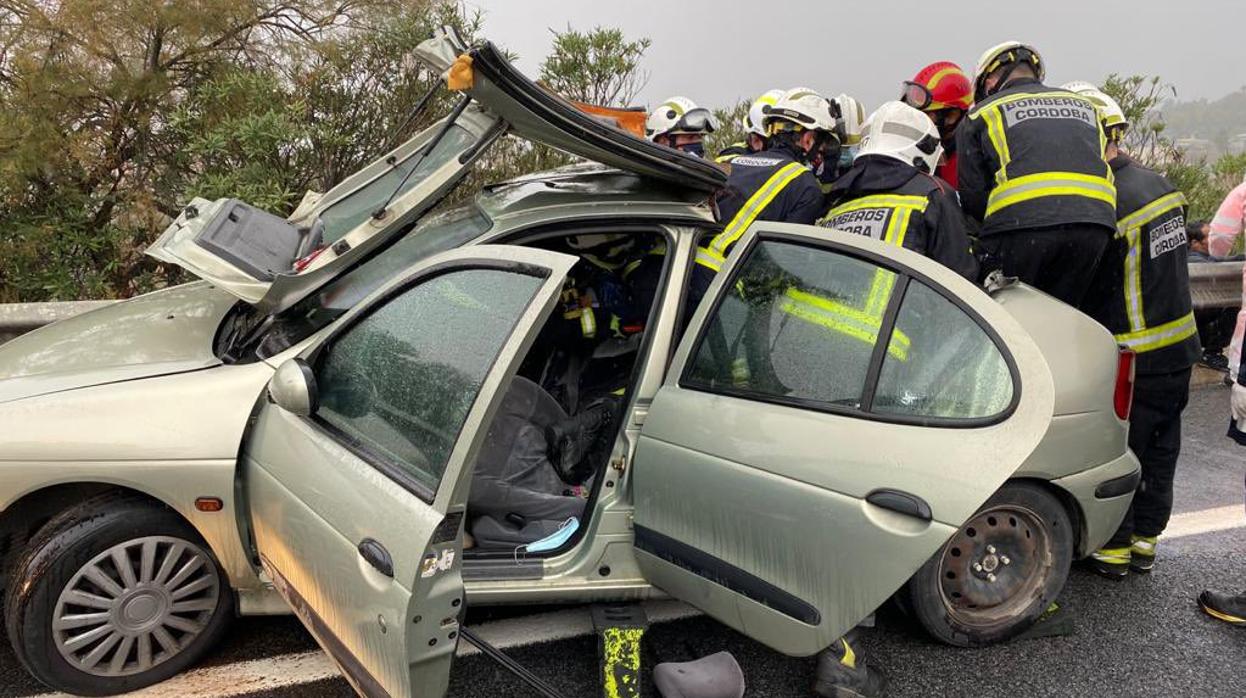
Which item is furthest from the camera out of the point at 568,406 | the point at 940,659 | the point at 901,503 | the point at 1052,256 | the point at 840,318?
the point at 568,406

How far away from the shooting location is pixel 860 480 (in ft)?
6.63

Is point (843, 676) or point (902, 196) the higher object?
point (902, 196)

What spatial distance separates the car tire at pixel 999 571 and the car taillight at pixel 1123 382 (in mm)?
426

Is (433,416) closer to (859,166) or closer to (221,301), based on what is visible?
(221,301)

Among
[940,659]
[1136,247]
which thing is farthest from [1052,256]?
[940,659]

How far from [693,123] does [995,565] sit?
343 cm

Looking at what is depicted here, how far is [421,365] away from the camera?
6.63ft

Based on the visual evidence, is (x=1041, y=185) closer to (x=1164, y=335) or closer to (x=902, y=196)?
(x=902, y=196)

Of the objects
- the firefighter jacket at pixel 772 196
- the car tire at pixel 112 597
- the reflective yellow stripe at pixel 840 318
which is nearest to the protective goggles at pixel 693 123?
the firefighter jacket at pixel 772 196

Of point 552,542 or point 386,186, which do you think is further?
point 386,186

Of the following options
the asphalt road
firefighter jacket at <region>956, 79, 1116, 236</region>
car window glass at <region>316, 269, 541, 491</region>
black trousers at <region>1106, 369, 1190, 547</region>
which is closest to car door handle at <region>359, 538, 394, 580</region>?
car window glass at <region>316, 269, 541, 491</region>

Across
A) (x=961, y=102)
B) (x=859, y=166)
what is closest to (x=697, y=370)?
(x=859, y=166)

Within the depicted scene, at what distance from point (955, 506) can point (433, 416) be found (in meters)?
1.30

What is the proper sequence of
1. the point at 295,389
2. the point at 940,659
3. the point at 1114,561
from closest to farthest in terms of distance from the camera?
the point at 295,389, the point at 940,659, the point at 1114,561
